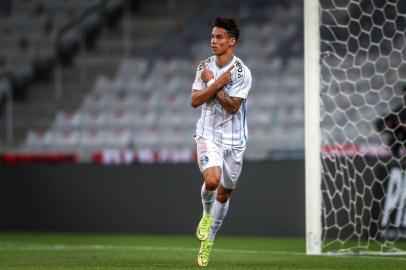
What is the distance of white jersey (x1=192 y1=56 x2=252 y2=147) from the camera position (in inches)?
329

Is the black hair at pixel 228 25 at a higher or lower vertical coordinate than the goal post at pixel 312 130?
higher

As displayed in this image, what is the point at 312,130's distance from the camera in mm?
9781

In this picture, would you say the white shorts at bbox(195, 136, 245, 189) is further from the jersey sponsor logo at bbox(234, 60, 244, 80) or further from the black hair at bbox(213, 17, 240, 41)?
the black hair at bbox(213, 17, 240, 41)

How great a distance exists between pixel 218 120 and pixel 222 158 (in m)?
0.32

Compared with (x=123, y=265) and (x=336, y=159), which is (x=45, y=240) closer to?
(x=336, y=159)

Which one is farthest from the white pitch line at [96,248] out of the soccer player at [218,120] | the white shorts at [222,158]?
the soccer player at [218,120]

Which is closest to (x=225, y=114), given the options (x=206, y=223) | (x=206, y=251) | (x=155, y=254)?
(x=206, y=223)

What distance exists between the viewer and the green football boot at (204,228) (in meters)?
8.10

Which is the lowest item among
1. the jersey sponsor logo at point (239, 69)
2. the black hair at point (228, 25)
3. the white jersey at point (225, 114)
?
the white jersey at point (225, 114)

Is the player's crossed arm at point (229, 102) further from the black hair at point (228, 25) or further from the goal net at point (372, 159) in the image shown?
the goal net at point (372, 159)

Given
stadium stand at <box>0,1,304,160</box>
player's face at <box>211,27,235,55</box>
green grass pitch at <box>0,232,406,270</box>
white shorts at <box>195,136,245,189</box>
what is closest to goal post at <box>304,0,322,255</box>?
green grass pitch at <box>0,232,406,270</box>

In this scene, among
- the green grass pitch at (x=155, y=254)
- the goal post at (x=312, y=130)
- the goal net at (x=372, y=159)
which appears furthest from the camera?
the goal net at (x=372, y=159)

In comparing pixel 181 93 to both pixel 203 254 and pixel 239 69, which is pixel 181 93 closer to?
pixel 239 69

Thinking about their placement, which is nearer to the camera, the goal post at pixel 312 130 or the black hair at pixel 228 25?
the black hair at pixel 228 25
